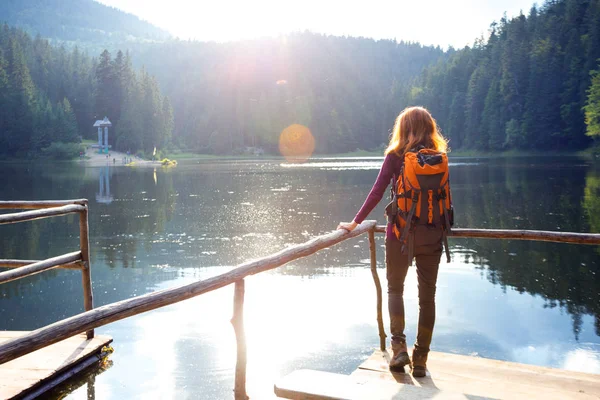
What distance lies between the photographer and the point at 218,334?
27.8ft

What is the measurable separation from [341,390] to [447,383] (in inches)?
64.9

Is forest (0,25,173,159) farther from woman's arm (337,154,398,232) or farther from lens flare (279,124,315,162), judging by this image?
woman's arm (337,154,398,232)

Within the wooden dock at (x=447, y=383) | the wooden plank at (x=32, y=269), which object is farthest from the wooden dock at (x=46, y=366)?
the wooden dock at (x=447, y=383)

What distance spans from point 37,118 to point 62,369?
95798 mm

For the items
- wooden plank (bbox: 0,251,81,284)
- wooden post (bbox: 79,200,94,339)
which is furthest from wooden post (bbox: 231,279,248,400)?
wooden post (bbox: 79,200,94,339)

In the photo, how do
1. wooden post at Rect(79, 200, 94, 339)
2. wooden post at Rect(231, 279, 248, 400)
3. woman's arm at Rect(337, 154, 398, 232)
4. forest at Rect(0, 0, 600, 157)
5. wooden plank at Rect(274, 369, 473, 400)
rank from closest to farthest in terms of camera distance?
wooden plank at Rect(274, 369, 473, 400)
wooden post at Rect(231, 279, 248, 400)
woman's arm at Rect(337, 154, 398, 232)
wooden post at Rect(79, 200, 94, 339)
forest at Rect(0, 0, 600, 157)

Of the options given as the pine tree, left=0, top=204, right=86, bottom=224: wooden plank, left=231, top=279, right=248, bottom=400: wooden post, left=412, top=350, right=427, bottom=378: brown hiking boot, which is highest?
the pine tree

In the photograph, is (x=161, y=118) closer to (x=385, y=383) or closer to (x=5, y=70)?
(x=5, y=70)

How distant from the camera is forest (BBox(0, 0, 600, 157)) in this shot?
87375 mm

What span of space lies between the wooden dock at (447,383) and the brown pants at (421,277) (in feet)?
1.06

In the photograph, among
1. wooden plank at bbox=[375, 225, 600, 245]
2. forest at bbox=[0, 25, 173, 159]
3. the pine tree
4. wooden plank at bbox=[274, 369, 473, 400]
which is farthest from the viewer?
forest at bbox=[0, 25, 173, 159]

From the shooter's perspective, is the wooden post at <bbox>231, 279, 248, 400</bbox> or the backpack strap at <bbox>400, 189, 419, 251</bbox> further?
the backpack strap at <bbox>400, 189, 419, 251</bbox>

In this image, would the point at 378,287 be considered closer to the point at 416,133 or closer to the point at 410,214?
the point at 410,214

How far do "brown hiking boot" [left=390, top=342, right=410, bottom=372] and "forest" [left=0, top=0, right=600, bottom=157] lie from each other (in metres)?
65.5
